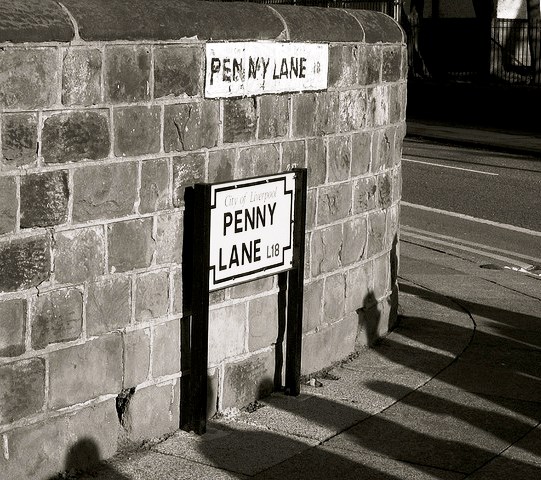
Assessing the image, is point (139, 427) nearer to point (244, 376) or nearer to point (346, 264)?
point (244, 376)

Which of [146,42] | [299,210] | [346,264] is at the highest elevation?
[146,42]

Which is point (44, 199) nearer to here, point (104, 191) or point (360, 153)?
point (104, 191)

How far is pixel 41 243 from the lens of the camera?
496 cm

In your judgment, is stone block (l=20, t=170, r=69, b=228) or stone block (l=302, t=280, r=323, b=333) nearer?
stone block (l=20, t=170, r=69, b=228)

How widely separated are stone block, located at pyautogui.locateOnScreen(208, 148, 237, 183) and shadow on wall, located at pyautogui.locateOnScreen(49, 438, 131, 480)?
1.48 m

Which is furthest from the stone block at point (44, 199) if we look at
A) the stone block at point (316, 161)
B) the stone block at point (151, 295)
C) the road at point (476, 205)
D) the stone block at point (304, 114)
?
the road at point (476, 205)

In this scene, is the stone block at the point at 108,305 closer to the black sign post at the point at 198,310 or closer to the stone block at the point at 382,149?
the black sign post at the point at 198,310

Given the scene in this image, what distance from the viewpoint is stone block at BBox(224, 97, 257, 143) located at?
6039 mm

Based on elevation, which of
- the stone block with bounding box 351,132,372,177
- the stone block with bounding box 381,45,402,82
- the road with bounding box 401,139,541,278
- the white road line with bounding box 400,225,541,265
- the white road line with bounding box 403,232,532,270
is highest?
the stone block with bounding box 381,45,402,82

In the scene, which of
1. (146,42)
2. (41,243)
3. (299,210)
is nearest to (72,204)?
(41,243)

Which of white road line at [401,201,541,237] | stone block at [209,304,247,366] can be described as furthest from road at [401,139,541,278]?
stone block at [209,304,247,366]

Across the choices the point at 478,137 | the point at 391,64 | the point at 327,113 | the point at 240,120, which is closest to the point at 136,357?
the point at 240,120

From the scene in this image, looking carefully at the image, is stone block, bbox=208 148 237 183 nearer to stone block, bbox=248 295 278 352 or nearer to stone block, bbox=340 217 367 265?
stone block, bbox=248 295 278 352

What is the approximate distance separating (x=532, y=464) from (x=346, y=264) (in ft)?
6.88
